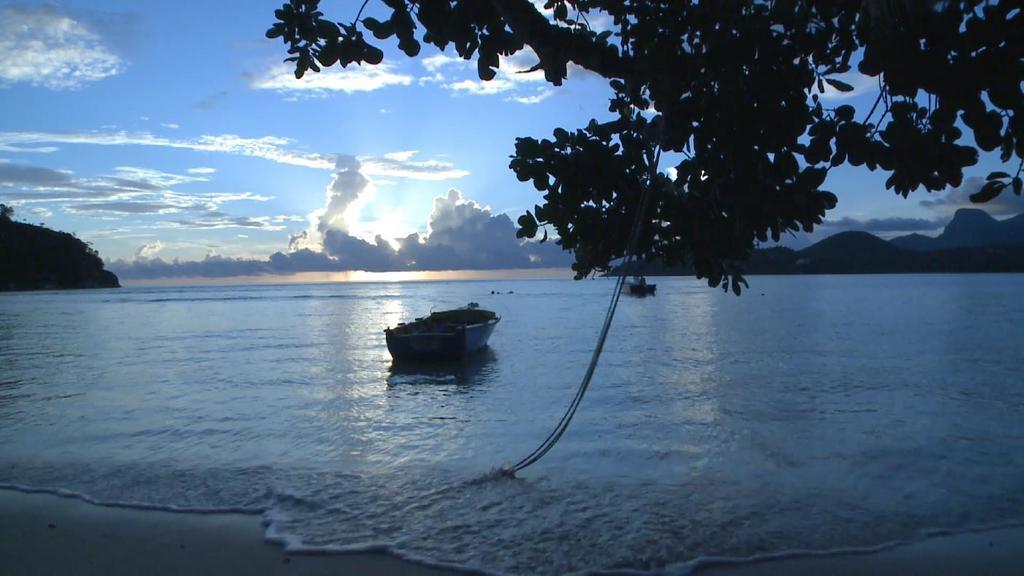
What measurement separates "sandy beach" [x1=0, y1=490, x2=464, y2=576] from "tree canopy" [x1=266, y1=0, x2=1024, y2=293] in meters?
3.99

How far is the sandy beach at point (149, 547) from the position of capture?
6.32 meters

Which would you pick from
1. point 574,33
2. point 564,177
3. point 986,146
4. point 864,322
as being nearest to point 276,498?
point 564,177

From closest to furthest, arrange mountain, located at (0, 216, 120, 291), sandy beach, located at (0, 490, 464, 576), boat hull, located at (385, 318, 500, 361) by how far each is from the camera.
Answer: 1. sandy beach, located at (0, 490, 464, 576)
2. boat hull, located at (385, 318, 500, 361)
3. mountain, located at (0, 216, 120, 291)

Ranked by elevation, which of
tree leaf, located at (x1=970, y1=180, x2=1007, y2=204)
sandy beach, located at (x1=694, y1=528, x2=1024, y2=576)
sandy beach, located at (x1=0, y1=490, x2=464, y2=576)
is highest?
tree leaf, located at (x1=970, y1=180, x2=1007, y2=204)

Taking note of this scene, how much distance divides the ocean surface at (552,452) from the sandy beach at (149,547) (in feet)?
1.15

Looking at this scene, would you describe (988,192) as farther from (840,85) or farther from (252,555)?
(252,555)

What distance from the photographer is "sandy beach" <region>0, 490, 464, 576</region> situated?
6.32 metres

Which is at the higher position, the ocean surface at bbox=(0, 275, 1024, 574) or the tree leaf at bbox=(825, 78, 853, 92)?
the tree leaf at bbox=(825, 78, 853, 92)

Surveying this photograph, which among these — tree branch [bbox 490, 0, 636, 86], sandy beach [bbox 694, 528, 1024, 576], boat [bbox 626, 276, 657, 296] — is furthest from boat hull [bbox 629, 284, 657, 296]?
sandy beach [bbox 694, 528, 1024, 576]

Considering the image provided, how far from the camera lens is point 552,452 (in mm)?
11242

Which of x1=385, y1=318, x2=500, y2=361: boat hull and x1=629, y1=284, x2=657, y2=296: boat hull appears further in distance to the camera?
x1=385, y1=318, x2=500, y2=361: boat hull

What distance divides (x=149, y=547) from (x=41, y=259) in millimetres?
170196

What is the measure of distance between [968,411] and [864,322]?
98.1ft

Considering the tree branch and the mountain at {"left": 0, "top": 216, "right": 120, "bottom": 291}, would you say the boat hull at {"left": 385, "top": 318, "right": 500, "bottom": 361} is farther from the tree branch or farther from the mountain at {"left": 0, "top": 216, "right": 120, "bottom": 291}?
the mountain at {"left": 0, "top": 216, "right": 120, "bottom": 291}
